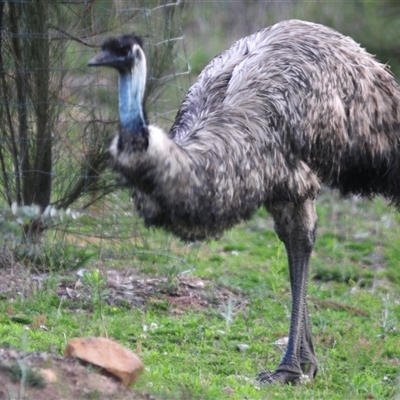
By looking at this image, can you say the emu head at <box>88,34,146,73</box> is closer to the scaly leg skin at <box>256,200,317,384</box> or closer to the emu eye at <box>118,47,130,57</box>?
the emu eye at <box>118,47,130,57</box>

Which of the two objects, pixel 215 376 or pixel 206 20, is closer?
pixel 215 376

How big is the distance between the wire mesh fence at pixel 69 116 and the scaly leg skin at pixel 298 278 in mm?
1815

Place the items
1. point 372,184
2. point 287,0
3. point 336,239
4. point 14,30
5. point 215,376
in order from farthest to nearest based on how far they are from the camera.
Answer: point 287,0
point 336,239
point 14,30
point 372,184
point 215,376

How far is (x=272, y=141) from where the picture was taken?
529 centimetres

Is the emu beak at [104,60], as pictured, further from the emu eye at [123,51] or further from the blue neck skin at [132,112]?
the blue neck skin at [132,112]

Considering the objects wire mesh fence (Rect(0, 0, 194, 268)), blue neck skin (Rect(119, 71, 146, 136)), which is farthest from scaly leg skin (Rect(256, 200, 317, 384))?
wire mesh fence (Rect(0, 0, 194, 268))

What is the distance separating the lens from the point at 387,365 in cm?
595

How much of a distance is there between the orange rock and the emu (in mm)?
652

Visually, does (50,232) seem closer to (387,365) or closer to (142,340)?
(142,340)

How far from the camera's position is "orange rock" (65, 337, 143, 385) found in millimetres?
4352

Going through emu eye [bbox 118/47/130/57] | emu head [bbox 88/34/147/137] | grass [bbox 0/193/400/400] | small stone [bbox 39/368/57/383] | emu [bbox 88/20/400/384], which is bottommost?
grass [bbox 0/193/400/400]

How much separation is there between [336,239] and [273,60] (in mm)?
4007

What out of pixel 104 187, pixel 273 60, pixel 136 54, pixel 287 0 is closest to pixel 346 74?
pixel 273 60

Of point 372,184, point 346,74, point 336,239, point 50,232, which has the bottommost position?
point 336,239
